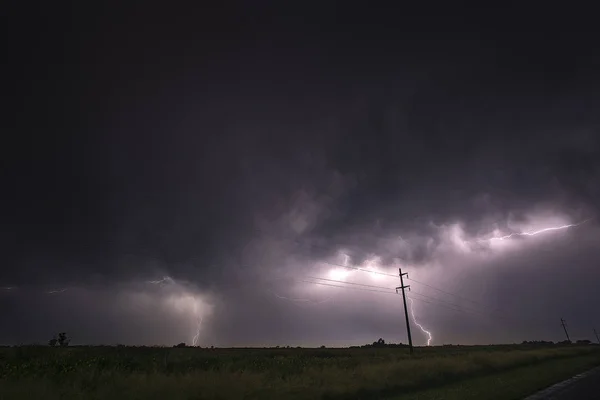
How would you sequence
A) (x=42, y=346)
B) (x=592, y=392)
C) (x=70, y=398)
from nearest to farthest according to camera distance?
1. (x=70, y=398)
2. (x=592, y=392)
3. (x=42, y=346)

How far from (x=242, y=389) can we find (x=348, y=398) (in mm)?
6001

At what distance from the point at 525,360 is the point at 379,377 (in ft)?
99.6

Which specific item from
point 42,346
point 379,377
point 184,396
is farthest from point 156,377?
point 42,346

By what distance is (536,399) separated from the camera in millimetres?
14602

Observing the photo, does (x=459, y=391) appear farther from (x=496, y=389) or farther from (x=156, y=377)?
(x=156, y=377)

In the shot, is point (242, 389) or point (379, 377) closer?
point (242, 389)

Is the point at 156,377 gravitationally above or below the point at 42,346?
below

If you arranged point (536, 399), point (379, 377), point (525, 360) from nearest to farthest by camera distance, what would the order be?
1. point (536, 399)
2. point (379, 377)
3. point (525, 360)

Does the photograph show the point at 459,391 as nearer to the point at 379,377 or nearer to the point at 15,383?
the point at 379,377

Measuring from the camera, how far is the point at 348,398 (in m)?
17.8

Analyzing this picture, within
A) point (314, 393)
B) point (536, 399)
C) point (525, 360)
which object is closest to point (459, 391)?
point (536, 399)

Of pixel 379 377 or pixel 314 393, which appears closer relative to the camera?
pixel 314 393

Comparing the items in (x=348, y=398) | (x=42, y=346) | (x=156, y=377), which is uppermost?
(x=42, y=346)

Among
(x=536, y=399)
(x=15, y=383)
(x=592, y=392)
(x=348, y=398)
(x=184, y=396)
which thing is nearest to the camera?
(x=15, y=383)
